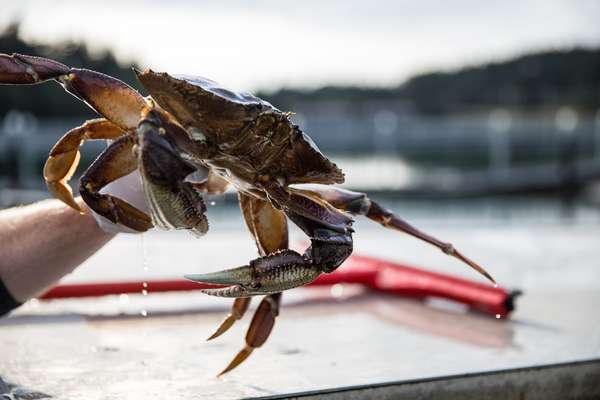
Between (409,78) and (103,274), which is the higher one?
(409,78)

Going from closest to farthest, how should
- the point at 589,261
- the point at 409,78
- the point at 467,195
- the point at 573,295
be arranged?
the point at 573,295
the point at 589,261
the point at 467,195
the point at 409,78

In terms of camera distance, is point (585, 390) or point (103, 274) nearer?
point (585, 390)

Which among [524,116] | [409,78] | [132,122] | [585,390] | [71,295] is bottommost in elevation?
[585,390]

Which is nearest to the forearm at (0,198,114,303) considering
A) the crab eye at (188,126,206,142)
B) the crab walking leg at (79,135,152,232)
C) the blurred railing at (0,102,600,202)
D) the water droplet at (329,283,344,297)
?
the crab walking leg at (79,135,152,232)

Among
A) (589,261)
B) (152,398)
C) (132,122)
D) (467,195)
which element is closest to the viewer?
(132,122)

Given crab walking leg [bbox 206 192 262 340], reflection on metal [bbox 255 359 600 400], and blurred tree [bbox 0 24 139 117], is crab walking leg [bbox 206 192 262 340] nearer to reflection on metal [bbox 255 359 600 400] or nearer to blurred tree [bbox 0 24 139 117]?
reflection on metal [bbox 255 359 600 400]

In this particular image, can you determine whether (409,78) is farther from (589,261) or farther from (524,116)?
(589,261)

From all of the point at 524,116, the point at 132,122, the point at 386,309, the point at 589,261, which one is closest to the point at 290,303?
the point at 386,309
